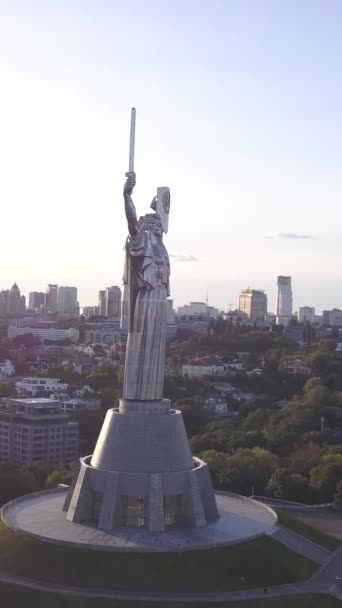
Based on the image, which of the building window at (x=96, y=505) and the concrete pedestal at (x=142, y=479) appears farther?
the building window at (x=96, y=505)

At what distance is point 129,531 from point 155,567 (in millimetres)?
2334

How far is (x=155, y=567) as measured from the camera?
64.6ft

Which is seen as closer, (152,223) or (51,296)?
(152,223)

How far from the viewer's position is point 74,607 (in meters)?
18.1

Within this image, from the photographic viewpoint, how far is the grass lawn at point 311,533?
23617 millimetres

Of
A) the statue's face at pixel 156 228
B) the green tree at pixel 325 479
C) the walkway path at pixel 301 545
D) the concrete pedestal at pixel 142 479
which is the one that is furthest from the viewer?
the green tree at pixel 325 479

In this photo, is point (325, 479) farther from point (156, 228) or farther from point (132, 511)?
point (156, 228)

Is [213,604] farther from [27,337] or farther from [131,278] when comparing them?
A: [27,337]

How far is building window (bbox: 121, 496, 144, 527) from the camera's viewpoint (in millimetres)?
22453

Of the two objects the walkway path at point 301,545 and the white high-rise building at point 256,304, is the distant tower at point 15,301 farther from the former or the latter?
the walkway path at point 301,545

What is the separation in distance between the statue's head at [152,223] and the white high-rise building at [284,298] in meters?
160

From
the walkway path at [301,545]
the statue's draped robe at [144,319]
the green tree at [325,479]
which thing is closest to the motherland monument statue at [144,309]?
the statue's draped robe at [144,319]

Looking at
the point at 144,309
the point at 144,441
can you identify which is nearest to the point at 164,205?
the point at 144,309

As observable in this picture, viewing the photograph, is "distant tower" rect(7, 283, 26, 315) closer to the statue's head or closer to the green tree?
the green tree
